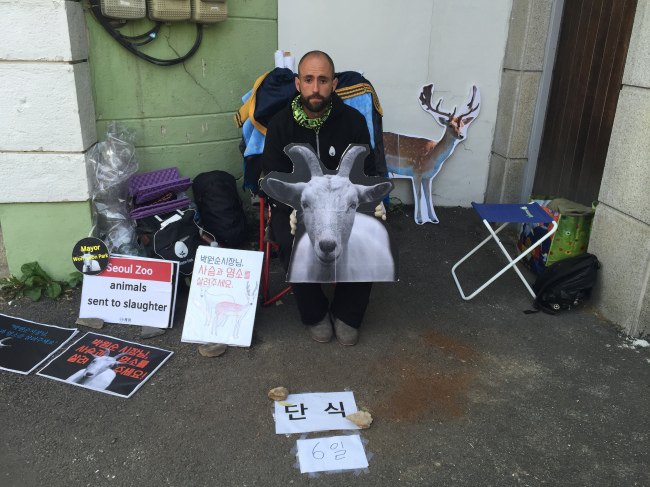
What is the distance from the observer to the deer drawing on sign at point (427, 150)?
551 cm

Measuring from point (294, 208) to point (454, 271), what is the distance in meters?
1.89

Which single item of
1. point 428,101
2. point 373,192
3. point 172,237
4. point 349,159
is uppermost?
point 428,101

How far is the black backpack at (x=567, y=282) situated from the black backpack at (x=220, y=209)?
7.78ft

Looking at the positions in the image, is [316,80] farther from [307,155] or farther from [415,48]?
[415,48]

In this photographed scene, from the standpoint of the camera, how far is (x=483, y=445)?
277 cm

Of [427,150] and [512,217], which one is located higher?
[427,150]

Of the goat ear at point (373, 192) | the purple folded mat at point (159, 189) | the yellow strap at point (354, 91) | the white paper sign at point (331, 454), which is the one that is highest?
the yellow strap at point (354, 91)

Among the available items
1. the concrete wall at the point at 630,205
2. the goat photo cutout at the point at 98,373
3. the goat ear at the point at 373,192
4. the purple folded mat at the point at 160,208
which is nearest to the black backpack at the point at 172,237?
the purple folded mat at the point at 160,208

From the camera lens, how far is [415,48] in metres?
5.24

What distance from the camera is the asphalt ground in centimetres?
259

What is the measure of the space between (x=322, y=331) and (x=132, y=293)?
1.29 metres

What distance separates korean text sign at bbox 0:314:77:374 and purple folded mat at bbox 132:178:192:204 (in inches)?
43.8

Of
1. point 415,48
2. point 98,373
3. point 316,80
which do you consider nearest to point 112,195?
point 98,373

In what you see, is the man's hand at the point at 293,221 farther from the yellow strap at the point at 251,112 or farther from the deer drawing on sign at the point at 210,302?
the yellow strap at the point at 251,112
